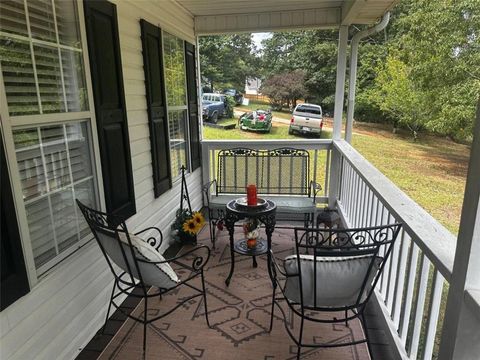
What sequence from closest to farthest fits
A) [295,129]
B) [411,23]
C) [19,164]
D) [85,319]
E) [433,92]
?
[19,164] < [85,319] < [433,92] < [411,23] < [295,129]

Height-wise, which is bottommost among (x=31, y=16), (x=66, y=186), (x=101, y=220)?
(x=101, y=220)

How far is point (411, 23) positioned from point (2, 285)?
963cm

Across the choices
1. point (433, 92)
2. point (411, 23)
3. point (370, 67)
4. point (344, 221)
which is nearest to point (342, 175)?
point (344, 221)

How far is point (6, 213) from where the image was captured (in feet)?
4.69

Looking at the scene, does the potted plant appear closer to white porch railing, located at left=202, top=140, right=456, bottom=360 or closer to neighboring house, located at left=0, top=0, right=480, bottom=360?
neighboring house, located at left=0, top=0, right=480, bottom=360

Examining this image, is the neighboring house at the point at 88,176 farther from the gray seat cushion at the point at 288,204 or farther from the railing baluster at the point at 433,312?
the gray seat cushion at the point at 288,204

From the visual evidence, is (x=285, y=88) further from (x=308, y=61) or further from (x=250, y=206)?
(x=250, y=206)

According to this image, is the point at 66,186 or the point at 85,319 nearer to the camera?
the point at 66,186

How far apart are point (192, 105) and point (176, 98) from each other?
0.49 m

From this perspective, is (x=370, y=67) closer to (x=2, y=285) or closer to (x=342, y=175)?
(x=342, y=175)

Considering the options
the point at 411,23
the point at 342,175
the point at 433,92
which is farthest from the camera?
the point at 411,23

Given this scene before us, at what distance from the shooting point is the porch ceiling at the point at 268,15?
3818 millimetres

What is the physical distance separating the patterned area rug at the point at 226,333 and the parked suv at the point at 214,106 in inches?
280

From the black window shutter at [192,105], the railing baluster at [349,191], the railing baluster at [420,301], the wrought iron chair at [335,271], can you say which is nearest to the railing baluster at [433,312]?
the railing baluster at [420,301]
